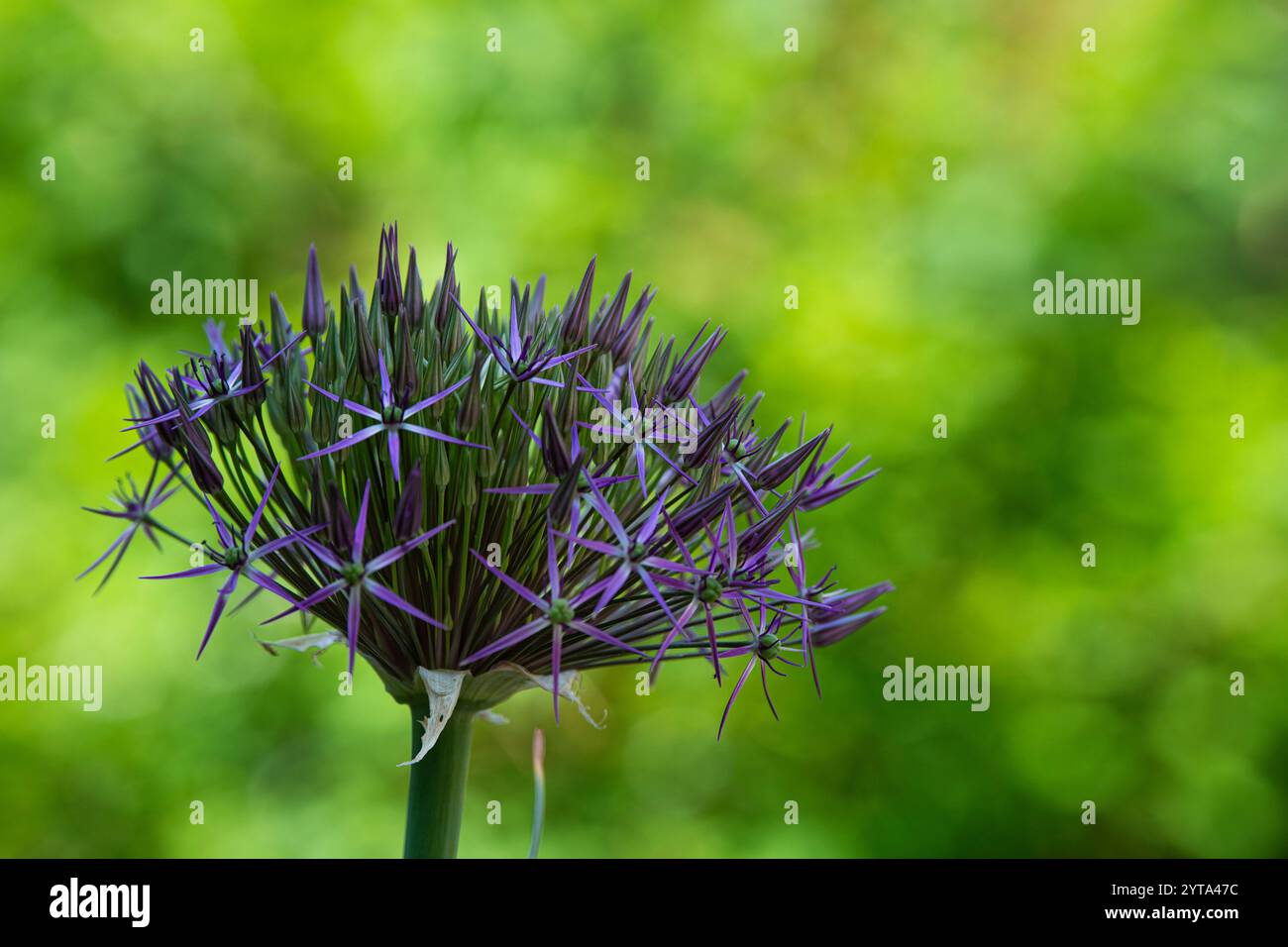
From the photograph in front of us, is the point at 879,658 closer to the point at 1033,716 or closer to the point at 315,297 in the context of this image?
the point at 1033,716

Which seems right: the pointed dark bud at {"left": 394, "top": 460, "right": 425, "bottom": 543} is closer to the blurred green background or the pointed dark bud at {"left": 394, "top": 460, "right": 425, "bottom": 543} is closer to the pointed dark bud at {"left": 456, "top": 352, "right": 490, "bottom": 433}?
the pointed dark bud at {"left": 456, "top": 352, "right": 490, "bottom": 433}

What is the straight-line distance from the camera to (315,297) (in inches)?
57.9

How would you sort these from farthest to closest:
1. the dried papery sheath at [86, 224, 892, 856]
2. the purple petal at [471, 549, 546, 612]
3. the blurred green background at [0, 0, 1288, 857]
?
the blurred green background at [0, 0, 1288, 857]
the dried papery sheath at [86, 224, 892, 856]
the purple petal at [471, 549, 546, 612]

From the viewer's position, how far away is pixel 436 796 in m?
1.47

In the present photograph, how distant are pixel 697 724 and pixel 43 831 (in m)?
2.08

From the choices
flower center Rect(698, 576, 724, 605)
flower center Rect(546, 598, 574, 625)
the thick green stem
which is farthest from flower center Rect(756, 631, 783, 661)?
the thick green stem

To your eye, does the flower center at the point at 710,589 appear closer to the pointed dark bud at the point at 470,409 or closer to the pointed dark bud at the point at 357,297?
the pointed dark bud at the point at 470,409

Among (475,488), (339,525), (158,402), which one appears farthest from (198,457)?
(475,488)

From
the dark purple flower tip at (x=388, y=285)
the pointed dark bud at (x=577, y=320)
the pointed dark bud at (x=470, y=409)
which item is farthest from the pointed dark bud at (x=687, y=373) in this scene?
the dark purple flower tip at (x=388, y=285)

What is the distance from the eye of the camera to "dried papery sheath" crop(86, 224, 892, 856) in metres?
1.34

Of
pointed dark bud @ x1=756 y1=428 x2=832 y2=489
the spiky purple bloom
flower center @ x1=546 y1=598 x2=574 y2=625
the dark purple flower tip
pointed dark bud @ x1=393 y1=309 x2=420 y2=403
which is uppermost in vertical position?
the dark purple flower tip

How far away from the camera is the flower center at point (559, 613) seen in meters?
1.28

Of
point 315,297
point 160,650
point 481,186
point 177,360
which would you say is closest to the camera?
point 315,297

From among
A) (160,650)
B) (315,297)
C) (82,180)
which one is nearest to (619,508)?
(315,297)
